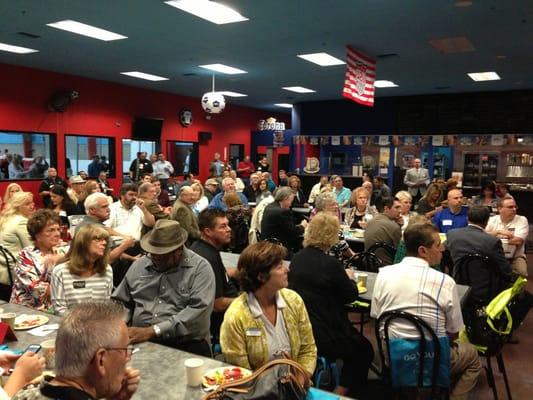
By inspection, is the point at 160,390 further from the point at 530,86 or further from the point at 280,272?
the point at 530,86

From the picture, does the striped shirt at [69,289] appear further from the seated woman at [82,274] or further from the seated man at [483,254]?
the seated man at [483,254]

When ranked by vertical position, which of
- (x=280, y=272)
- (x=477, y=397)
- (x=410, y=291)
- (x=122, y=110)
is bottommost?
(x=477, y=397)

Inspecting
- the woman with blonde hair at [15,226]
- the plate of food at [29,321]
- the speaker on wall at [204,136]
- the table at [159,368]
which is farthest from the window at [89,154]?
the table at [159,368]

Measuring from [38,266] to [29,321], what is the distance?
70cm

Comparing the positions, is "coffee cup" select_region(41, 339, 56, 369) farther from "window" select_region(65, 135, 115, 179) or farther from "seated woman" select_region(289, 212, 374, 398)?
"window" select_region(65, 135, 115, 179)

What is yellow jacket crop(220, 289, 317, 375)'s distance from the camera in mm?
2264

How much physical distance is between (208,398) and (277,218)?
3.68 metres

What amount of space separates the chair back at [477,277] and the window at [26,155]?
30.1 ft

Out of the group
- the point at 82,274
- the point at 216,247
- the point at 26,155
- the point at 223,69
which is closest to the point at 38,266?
the point at 82,274

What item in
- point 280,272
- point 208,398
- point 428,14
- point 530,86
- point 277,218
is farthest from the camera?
point 530,86

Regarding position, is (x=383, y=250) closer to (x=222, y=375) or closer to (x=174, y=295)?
(x=174, y=295)

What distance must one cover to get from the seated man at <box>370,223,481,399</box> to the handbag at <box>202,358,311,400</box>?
1.20 m

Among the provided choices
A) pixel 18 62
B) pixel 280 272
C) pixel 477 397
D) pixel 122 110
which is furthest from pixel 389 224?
pixel 122 110

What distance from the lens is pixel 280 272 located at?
7.77 ft
